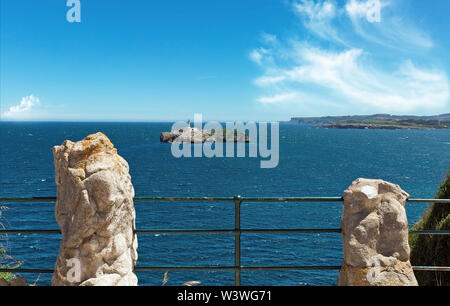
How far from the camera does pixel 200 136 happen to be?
134500mm

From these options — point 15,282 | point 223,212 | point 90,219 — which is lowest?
point 223,212

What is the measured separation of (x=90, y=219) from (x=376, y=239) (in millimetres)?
3331

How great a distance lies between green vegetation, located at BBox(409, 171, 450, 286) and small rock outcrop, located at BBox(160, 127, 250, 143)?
123043mm

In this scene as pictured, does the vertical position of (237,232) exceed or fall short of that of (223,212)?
it exceeds it

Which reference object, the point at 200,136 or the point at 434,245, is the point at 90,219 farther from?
the point at 200,136

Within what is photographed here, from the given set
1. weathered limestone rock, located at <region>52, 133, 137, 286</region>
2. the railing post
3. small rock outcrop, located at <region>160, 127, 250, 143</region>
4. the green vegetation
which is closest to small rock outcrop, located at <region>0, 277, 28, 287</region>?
weathered limestone rock, located at <region>52, 133, 137, 286</region>

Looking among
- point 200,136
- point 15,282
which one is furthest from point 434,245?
point 200,136

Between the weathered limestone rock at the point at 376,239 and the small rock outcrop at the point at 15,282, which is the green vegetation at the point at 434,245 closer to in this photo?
the weathered limestone rock at the point at 376,239

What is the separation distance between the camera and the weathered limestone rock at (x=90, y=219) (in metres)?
4.41

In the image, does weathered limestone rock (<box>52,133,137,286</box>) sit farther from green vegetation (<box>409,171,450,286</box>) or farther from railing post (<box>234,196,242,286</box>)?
green vegetation (<box>409,171,450,286</box>)

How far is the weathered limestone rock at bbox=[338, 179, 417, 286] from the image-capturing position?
4.45 metres

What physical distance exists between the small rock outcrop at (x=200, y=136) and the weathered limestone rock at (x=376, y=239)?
13003 centimetres
